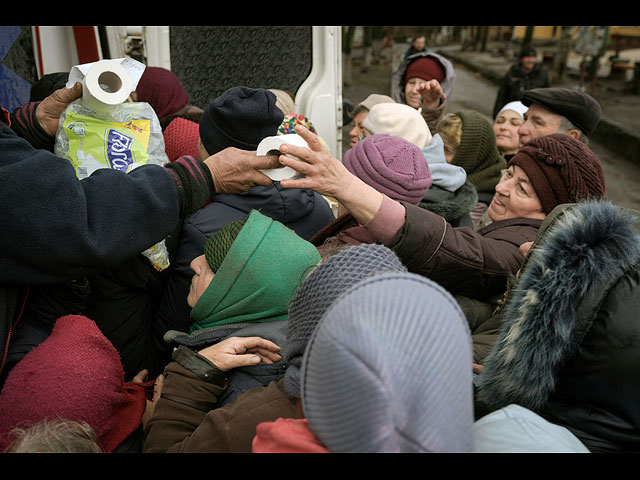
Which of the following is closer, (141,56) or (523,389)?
(523,389)

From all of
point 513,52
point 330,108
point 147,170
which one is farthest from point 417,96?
point 513,52

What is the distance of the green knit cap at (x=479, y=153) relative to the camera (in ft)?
10.4

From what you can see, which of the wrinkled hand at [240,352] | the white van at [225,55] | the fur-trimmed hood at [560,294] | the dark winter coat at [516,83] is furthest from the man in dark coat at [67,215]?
the dark winter coat at [516,83]

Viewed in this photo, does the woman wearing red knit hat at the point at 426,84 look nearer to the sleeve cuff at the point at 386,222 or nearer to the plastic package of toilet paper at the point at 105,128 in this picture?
the sleeve cuff at the point at 386,222

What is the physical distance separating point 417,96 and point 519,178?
2.29 m

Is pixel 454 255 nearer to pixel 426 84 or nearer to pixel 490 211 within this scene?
pixel 490 211

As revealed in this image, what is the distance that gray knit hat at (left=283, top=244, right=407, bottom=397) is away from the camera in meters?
0.96

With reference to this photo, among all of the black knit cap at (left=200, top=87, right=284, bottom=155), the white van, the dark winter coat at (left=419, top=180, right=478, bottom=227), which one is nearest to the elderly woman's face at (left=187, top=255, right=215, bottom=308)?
the black knit cap at (left=200, top=87, right=284, bottom=155)

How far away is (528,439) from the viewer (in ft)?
3.01

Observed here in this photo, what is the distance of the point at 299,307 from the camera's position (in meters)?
1.06

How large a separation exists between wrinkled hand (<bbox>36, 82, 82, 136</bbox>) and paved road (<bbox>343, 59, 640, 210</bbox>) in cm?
685

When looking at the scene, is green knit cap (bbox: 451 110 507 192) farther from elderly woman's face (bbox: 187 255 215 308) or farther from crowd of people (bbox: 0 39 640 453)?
elderly woman's face (bbox: 187 255 215 308)
